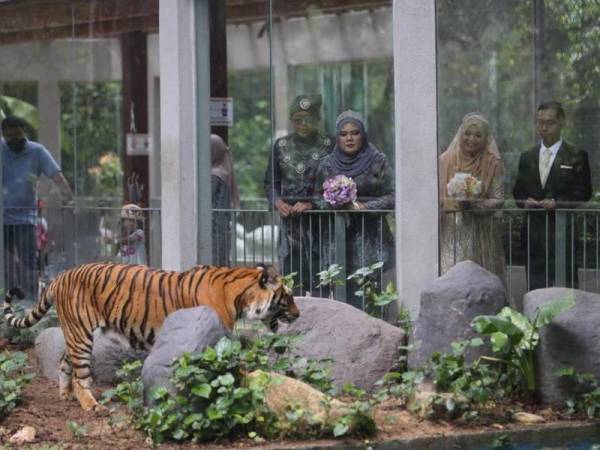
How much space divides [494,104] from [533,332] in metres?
2.47

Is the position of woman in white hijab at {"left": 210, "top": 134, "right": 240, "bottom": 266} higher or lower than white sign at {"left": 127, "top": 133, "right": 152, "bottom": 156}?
lower

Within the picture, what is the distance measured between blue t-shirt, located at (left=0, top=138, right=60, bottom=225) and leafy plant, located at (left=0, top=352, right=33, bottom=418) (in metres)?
5.17

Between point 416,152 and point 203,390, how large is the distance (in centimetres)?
356

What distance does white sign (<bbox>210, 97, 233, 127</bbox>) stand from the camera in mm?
12695

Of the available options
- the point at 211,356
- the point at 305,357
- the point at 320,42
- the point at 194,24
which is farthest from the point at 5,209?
the point at 211,356

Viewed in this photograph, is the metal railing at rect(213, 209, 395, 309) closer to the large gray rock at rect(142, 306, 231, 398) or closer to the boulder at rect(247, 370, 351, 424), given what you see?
the large gray rock at rect(142, 306, 231, 398)

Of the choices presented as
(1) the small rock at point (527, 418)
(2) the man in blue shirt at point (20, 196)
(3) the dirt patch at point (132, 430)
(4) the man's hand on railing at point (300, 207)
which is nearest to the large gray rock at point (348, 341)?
(3) the dirt patch at point (132, 430)

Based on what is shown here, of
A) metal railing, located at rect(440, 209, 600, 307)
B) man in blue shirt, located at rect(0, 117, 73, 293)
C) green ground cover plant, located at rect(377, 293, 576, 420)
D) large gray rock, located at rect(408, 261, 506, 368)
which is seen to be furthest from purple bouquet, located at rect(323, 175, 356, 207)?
man in blue shirt, located at rect(0, 117, 73, 293)

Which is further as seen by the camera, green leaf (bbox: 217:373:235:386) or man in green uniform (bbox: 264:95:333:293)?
man in green uniform (bbox: 264:95:333:293)

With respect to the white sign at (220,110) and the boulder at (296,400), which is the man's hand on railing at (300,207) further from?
the boulder at (296,400)

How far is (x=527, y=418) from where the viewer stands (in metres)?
8.70

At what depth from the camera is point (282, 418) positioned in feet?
26.9

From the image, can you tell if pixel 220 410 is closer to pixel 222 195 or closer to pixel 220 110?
pixel 222 195

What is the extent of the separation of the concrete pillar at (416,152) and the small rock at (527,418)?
2.17m
